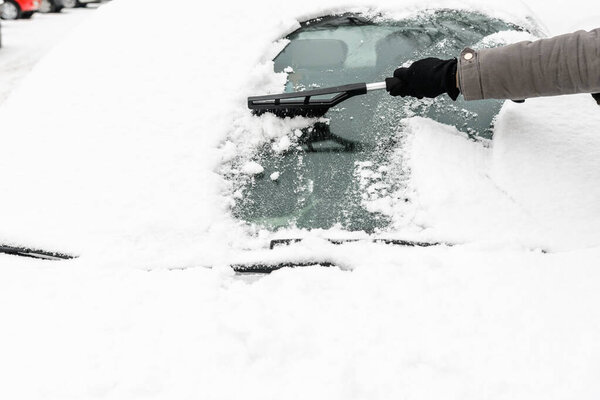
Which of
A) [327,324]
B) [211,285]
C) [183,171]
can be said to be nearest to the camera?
[327,324]

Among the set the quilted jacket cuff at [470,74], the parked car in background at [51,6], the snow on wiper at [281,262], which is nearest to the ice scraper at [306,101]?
the quilted jacket cuff at [470,74]

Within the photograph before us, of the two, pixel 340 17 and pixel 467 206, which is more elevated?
pixel 340 17

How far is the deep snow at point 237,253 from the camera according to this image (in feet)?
4.39

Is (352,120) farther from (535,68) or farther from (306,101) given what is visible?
(535,68)

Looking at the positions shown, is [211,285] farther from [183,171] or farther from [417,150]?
[417,150]

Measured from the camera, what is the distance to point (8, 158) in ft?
6.73

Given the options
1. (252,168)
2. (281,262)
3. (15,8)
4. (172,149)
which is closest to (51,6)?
(15,8)

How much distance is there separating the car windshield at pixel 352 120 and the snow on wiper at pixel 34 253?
0.63 metres

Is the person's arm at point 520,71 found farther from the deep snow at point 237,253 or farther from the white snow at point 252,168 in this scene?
the white snow at point 252,168

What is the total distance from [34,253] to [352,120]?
134 centimetres

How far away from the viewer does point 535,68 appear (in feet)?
6.12

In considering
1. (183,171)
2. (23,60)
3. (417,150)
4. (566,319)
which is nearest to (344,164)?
(417,150)

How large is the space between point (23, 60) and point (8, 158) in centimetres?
586

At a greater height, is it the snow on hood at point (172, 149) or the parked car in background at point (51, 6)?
the snow on hood at point (172, 149)
